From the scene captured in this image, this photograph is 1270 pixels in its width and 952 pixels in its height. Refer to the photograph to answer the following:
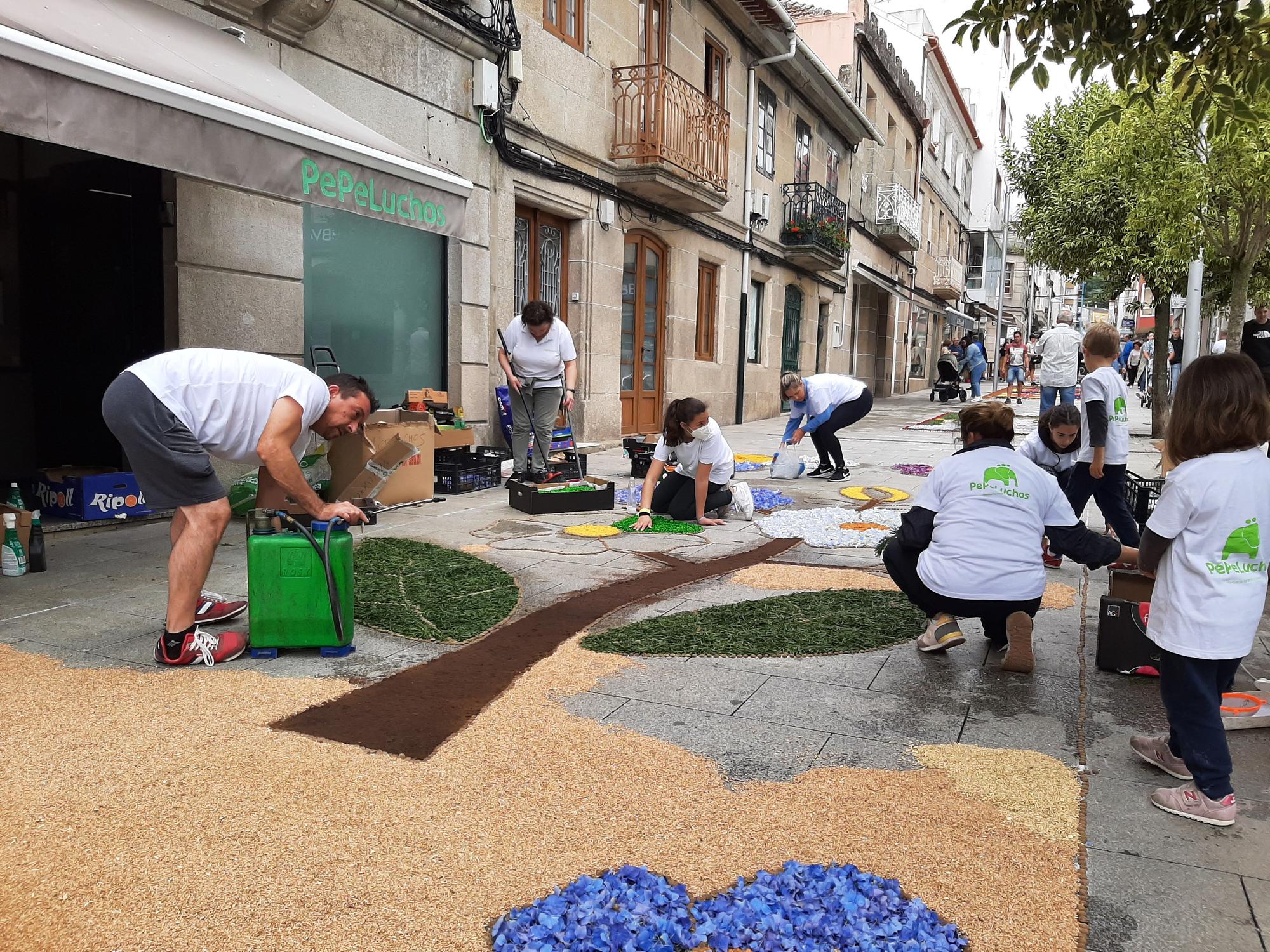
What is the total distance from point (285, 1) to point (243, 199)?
1.49 meters

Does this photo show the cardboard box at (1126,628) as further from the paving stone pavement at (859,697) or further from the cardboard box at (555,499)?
the cardboard box at (555,499)

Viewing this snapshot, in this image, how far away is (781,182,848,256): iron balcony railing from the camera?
18.6 m

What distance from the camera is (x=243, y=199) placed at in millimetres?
7160

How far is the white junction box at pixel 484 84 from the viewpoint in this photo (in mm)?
9445

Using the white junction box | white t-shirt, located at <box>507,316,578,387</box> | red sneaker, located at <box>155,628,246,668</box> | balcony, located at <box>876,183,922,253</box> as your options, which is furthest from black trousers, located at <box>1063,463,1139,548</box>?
balcony, located at <box>876,183,922,253</box>

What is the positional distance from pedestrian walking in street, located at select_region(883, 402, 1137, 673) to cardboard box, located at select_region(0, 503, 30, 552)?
453cm

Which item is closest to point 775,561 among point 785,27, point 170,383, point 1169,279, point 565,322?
point 170,383

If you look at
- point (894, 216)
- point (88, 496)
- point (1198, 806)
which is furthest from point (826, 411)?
point (894, 216)

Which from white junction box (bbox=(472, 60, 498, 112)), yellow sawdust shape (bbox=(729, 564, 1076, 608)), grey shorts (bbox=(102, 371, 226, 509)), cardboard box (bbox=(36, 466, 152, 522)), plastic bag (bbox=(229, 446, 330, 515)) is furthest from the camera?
white junction box (bbox=(472, 60, 498, 112))

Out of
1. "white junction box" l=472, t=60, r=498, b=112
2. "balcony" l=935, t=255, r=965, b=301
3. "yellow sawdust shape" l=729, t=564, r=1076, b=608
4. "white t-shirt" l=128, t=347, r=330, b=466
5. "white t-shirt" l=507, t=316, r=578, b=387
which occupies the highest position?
"balcony" l=935, t=255, r=965, b=301

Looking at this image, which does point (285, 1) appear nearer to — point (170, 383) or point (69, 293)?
point (69, 293)

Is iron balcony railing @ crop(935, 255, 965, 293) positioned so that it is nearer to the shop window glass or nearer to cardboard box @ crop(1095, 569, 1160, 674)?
the shop window glass

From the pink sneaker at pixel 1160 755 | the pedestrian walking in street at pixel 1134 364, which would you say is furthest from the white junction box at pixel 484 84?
the pedestrian walking in street at pixel 1134 364

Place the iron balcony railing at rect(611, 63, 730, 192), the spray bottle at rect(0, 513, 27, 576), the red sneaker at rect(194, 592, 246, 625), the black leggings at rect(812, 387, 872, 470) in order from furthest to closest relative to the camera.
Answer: the iron balcony railing at rect(611, 63, 730, 192) < the black leggings at rect(812, 387, 872, 470) < the spray bottle at rect(0, 513, 27, 576) < the red sneaker at rect(194, 592, 246, 625)
